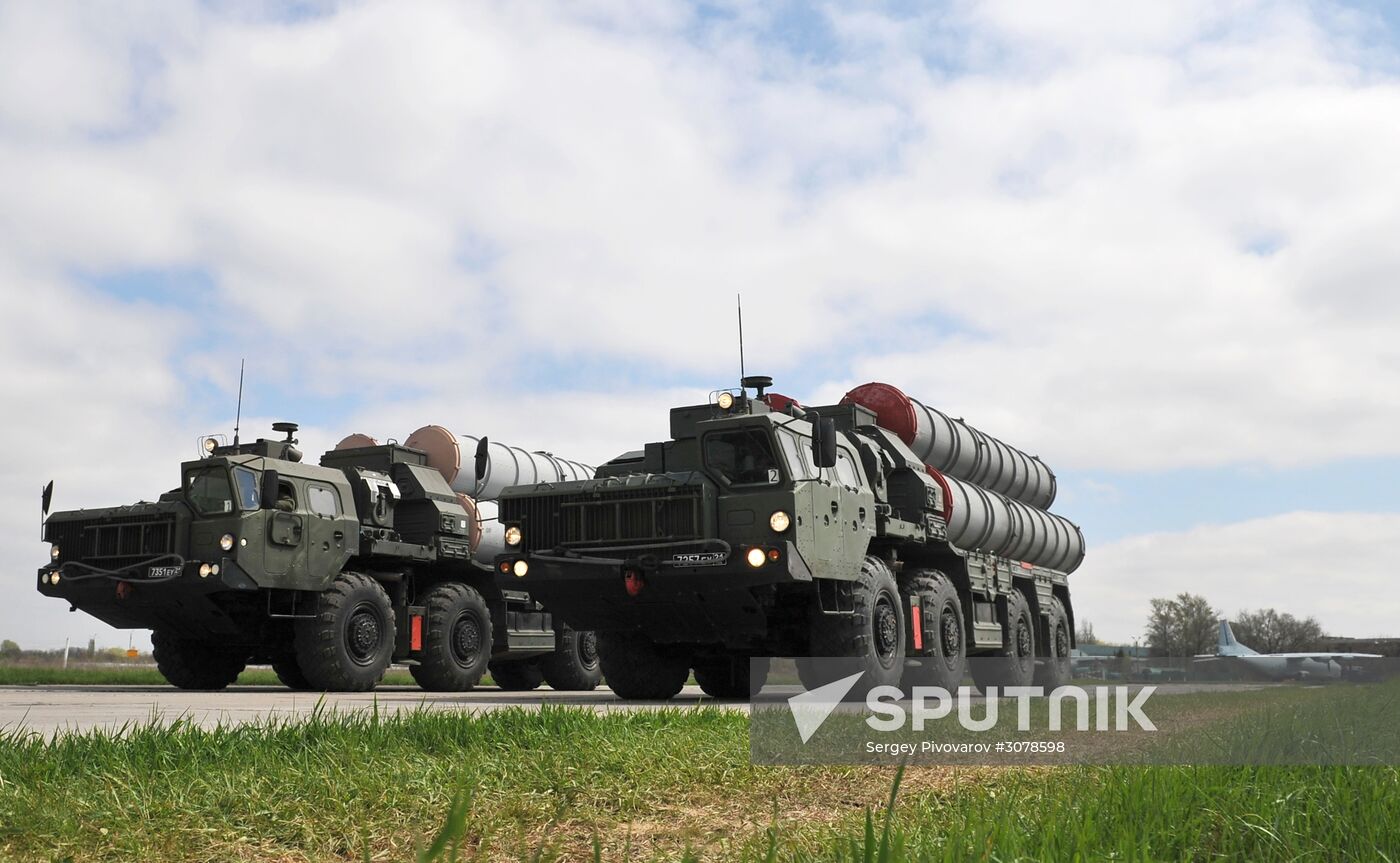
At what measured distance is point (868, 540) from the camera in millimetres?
11445

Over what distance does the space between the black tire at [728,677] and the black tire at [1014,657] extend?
11.8 feet

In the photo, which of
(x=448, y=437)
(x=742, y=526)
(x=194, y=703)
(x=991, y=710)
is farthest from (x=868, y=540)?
(x=448, y=437)

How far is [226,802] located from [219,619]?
10.3 metres

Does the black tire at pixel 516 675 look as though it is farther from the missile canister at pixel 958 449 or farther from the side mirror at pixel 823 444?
the side mirror at pixel 823 444

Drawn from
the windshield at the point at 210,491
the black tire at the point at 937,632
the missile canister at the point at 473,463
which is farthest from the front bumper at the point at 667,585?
the missile canister at the point at 473,463

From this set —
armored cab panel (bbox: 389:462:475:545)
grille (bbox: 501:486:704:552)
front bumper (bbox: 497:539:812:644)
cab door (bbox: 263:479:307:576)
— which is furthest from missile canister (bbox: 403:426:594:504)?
front bumper (bbox: 497:539:812:644)

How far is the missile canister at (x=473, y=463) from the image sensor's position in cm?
1620

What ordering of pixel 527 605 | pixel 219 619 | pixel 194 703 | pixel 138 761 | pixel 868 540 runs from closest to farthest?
pixel 138 761 < pixel 194 703 < pixel 868 540 < pixel 219 619 < pixel 527 605

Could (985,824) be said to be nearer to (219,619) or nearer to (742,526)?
(742,526)

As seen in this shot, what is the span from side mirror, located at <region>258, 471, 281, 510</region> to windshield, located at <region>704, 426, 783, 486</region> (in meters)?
4.73

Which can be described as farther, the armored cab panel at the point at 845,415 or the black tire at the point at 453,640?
the black tire at the point at 453,640

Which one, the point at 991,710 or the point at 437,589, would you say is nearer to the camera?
the point at 991,710

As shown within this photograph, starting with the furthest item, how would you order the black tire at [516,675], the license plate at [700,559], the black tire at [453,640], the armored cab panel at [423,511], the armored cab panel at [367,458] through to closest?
the black tire at [516,675]
the armored cab panel at [367,458]
the armored cab panel at [423,511]
the black tire at [453,640]
the license plate at [700,559]

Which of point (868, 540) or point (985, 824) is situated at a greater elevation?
point (868, 540)
